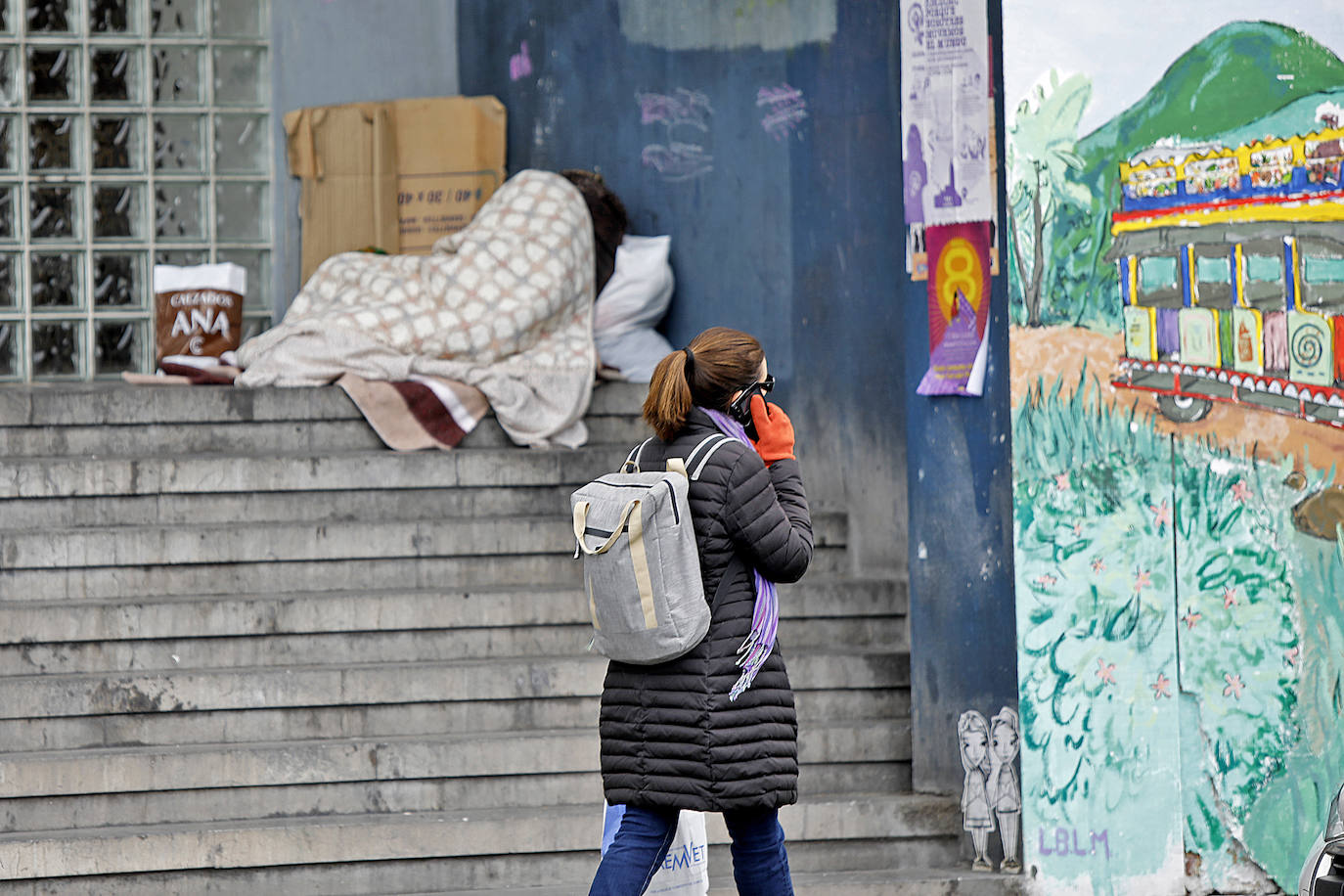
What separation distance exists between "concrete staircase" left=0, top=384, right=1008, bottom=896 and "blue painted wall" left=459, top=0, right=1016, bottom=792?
1.19 ft

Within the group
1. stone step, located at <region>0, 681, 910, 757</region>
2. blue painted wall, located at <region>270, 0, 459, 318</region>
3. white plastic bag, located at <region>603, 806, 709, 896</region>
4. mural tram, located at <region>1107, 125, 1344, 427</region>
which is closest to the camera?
white plastic bag, located at <region>603, 806, 709, 896</region>

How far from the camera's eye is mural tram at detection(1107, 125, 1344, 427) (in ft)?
14.4

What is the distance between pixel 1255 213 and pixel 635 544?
2274mm

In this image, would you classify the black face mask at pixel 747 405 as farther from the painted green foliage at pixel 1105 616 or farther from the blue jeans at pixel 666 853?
the painted green foliage at pixel 1105 616

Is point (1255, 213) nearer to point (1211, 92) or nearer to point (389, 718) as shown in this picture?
point (1211, 92)

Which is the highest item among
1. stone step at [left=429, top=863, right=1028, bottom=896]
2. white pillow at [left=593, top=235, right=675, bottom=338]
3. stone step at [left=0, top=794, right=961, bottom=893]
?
white pillow at [left=593, top=235, right=675, bottom=338]

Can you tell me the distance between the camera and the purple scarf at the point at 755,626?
11.1 feet

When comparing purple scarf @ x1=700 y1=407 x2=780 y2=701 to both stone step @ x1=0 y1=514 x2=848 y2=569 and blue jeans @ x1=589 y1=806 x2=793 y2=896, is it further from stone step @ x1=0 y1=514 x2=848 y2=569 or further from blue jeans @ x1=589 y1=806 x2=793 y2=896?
stone step @ x1=0 y1=514 x2=848 y2=569

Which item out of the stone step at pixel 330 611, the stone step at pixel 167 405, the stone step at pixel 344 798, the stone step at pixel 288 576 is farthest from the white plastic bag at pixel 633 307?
the stone step at pixel 344 798

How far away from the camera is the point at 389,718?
5.14 meters

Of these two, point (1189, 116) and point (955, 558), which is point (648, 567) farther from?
point (1189, 116)

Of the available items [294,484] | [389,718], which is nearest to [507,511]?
[294,484]

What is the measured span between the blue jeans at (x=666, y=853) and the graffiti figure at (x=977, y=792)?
136 centimetres

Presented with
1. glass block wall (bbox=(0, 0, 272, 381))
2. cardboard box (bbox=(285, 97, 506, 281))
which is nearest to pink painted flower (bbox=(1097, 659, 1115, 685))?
cardboard box (bbox=(285, 97, 506, 281))
